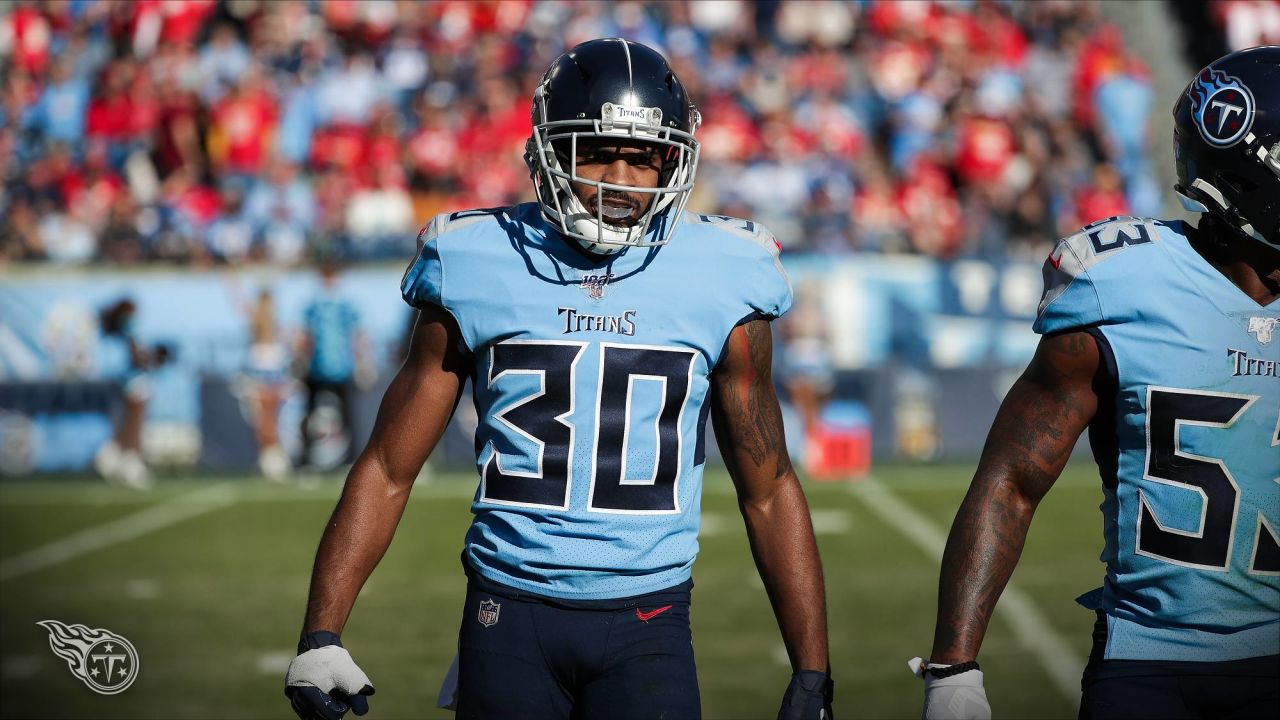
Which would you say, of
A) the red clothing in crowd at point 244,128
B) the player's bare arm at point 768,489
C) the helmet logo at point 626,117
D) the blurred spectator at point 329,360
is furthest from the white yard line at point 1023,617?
the red clothing in crowd at point 244,128

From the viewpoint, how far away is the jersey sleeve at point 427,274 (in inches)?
115

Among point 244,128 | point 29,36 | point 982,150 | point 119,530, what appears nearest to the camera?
point 119,530

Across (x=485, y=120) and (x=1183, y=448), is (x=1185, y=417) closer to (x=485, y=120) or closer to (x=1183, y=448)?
(x=1183, y=448)

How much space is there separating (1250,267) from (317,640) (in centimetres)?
192

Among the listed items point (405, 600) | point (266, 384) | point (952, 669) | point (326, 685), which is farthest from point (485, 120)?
point (952, 669)

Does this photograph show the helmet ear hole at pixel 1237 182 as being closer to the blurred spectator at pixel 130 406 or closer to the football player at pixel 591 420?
the football player at pixel 591 420

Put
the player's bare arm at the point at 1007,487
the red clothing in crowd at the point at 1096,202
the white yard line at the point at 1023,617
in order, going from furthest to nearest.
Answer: the red clothing in crowd at the point at 1096,202
the white yard line at the point at 1023,617
the player's bare arm at the point at 1007,487

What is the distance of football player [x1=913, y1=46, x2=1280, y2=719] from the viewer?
8.50ft

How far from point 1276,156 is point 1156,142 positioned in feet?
46.1

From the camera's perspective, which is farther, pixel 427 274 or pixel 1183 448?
pixel 427 274

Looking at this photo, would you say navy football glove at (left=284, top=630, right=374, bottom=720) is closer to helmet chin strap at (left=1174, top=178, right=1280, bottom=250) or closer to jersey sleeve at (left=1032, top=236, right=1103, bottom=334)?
jersey sleeve at (left=1032, top=236, right=1103, bottom=334)

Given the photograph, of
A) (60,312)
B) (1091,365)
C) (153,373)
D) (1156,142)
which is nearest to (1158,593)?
(1091,365)

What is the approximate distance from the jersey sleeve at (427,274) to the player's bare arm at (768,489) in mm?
592

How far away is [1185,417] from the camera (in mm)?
2633
